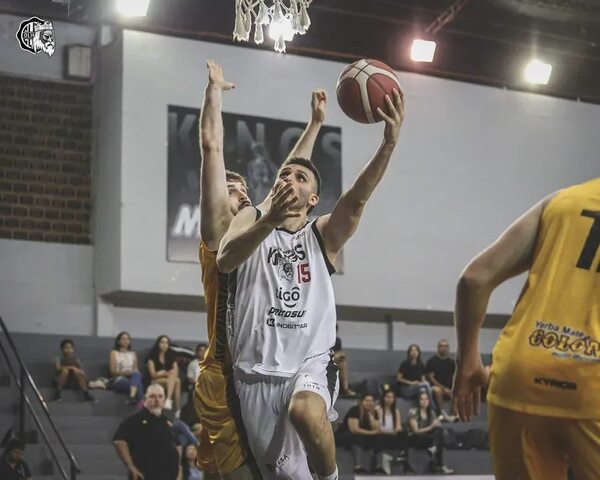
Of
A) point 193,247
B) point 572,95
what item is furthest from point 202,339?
point 572,95

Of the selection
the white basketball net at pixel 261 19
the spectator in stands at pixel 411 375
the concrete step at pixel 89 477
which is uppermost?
the white basketball net at pixel 261 19

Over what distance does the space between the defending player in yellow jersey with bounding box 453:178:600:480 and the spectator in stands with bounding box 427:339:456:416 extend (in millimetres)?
12611

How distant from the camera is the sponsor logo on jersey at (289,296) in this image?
225 inches

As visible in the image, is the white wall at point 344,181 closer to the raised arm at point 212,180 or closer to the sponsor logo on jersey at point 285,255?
the raised arm at point 212,180

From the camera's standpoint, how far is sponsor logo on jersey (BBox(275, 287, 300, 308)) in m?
5.72

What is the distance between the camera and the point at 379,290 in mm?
18000

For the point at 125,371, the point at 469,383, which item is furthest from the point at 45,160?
the point at 469,383

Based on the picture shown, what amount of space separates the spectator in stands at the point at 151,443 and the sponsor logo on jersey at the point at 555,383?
327 inches

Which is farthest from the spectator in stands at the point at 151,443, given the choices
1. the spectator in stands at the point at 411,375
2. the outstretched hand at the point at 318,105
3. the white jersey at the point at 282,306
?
the white jersey at the point at 282,306

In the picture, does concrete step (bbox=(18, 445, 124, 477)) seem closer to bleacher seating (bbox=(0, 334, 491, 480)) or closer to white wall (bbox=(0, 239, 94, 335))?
bleacher seating (bbox=(0, 334, 491, 480))

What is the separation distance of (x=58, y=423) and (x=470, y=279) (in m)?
11.2

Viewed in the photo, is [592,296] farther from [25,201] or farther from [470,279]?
[25,201]

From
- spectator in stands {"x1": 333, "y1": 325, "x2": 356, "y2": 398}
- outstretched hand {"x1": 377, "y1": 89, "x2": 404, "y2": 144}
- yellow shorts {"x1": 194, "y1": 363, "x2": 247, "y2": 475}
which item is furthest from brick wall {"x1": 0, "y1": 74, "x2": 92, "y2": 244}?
outstretched hand {"x1": 377, "y1": 89, "x2": 404, "y2": 144}

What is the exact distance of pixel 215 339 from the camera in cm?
602
